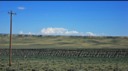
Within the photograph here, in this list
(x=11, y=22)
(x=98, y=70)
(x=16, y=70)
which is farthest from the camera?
(x=11, y=22)

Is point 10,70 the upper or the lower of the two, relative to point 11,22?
lower

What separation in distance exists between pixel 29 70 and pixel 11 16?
14097mm

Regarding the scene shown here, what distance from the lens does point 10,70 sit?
34719 mm

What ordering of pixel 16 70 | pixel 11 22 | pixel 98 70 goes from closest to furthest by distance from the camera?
pixel 16 70 < pixel 98 70 < pixel 11 22

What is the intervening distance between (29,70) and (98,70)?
8.97 meters

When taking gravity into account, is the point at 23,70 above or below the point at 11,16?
below

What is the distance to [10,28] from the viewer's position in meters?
46.9

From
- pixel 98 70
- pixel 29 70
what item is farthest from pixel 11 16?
pixel 98 70

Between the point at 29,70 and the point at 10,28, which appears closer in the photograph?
the point at 29,70

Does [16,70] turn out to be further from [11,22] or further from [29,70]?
[11,22]

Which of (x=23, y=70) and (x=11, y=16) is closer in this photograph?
(x=23, y=70)

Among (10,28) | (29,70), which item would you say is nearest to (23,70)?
(29,70)

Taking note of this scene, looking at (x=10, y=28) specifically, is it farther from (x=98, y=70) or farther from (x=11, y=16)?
(x=98, y=70)

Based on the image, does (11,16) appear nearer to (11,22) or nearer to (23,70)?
(11,22)
